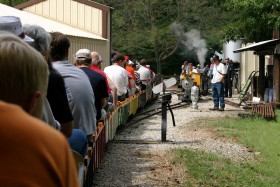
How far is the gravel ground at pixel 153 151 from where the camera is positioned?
332 inches

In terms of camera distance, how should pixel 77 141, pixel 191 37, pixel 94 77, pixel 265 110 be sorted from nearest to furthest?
pixel 77 141
pixel 94 77
pixel 265 110
pixel 191 37

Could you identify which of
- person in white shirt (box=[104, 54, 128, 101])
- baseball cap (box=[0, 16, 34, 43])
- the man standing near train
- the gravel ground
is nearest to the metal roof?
the gravel ground

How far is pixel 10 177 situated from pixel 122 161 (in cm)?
832

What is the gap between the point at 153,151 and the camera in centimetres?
1100

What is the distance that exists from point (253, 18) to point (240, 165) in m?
11.7

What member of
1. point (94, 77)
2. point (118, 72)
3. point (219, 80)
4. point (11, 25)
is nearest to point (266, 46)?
point (219, 80)

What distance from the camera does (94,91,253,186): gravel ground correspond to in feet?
27.7

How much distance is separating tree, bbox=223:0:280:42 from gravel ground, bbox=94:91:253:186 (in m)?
3.43

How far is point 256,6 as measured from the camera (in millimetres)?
19156

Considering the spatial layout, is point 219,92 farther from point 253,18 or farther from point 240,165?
point 240,165

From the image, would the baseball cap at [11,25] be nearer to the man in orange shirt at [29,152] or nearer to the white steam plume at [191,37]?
the man in orange shirt at [29,152]

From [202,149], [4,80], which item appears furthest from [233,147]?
[4,80]

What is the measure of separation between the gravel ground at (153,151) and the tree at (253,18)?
11.2ft

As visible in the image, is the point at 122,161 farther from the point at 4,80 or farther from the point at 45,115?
the point at 4,80
